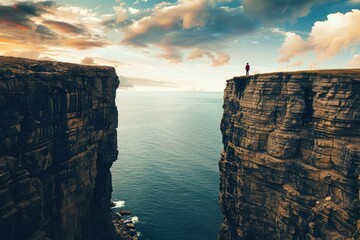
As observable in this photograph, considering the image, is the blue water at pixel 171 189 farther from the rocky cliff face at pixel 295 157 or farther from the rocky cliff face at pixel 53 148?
the rocky cliff face at pixel 53 148

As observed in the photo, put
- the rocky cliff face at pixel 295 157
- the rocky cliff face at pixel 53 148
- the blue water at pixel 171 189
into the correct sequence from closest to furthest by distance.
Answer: the rocky cliff face at pixel 53 148, the rocky cliff face at pixel 295 157, the blue water at pixel 171 189

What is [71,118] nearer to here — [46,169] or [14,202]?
[46,169]

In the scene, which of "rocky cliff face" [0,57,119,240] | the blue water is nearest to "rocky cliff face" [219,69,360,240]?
the blue water

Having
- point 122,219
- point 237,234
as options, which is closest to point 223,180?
point 237,234

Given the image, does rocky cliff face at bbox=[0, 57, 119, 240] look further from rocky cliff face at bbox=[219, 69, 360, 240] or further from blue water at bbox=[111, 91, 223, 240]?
rocky cliff face at bbox=[219, 69, 360, 240]

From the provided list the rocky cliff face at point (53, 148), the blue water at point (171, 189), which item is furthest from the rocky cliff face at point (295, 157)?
the rocky cliff face at point (53, 148)

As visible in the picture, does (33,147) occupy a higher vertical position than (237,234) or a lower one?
higher
